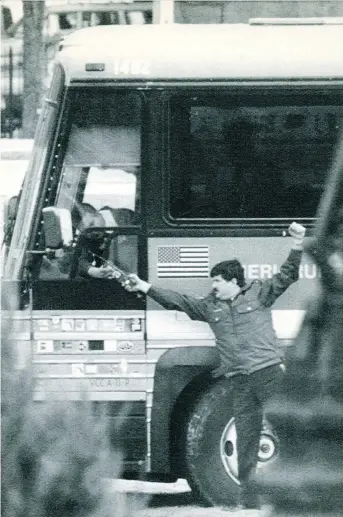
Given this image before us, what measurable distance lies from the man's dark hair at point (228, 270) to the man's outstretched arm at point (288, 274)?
0.19m

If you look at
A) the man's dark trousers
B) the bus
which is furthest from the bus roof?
the man's dark trousers

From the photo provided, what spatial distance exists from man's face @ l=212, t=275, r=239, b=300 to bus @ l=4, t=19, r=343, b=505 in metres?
0.15

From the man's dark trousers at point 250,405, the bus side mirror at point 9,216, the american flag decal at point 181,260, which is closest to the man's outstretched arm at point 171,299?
the american flag decal at point 181,260

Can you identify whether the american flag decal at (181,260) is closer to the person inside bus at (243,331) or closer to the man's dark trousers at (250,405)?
the person inside bus at (243,331)

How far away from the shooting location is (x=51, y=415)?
5098 millimetres

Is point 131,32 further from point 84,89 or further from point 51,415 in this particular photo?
point 51,415

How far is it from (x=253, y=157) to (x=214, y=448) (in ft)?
6.01

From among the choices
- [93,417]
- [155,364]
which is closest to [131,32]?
[155,364]

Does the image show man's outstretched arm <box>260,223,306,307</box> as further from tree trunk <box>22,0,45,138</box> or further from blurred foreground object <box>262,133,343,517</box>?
tree trunk <box>22,0,45,138</box>

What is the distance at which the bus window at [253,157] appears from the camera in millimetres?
7879

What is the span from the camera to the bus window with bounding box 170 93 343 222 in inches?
310

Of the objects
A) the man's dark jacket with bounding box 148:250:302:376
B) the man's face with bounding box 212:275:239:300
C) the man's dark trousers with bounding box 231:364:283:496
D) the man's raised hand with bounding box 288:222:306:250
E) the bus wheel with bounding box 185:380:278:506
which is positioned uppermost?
the man's raised hand with bounding box 288:222:306:250

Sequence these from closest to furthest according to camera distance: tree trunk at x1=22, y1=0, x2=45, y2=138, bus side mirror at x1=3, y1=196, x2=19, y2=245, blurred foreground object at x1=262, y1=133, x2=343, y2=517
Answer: blurred foreground object at x1=262, y1=133, x2=343, y2=517 < bus side mirror at x1=3, y1=196, x2=19, y2=245 < tree trunk at x1=22, y1=0, x2=45, y2=138

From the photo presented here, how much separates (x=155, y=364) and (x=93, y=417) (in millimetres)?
2484
